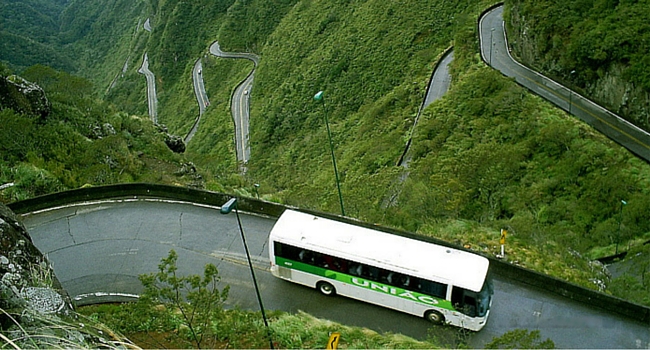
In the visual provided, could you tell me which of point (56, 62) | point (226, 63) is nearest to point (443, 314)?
Result: point (226, 63)

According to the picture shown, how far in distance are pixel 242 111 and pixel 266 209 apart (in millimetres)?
53903

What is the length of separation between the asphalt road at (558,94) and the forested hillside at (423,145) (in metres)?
0.92

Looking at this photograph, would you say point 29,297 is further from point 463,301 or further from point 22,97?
point 22,97

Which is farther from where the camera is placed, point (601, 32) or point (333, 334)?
point (601, 32)

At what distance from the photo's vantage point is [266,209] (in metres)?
22.9

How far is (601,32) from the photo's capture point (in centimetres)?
3325

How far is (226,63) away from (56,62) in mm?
64540

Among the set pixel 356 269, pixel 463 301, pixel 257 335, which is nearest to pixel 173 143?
pixel 356 269

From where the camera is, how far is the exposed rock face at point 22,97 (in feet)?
106

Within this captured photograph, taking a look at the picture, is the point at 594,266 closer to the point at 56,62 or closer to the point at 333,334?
the point at 333,334

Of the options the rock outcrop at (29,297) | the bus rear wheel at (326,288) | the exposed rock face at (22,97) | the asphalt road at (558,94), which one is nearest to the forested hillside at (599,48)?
the asphalt road at (558,94)

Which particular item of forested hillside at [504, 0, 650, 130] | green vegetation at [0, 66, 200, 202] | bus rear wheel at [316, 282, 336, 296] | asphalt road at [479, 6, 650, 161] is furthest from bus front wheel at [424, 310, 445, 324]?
forested hillside at [504, 0, 650, 130]

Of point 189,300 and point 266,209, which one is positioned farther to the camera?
point 266,209

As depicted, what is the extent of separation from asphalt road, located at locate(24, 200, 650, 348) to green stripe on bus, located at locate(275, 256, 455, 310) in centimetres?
99
